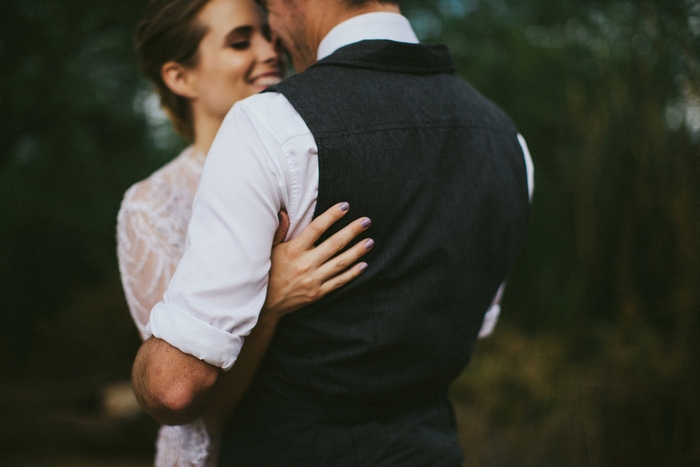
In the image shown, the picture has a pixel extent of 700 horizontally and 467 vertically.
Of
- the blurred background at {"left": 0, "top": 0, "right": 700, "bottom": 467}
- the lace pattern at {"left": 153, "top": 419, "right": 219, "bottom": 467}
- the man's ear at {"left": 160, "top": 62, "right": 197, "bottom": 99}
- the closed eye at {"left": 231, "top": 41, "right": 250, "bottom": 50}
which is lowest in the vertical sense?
the blurred background at {"left": 0, "top": 0, "right": 700, "bottom": 467}

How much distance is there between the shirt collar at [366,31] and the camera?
1126 millimetres

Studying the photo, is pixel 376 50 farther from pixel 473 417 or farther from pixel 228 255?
pixel 473 417

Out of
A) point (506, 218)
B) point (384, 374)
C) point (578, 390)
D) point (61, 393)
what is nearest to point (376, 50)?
point (506, 218)

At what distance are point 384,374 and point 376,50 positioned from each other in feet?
2.00

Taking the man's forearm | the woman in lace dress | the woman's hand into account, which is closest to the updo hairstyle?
the woman in lace dress

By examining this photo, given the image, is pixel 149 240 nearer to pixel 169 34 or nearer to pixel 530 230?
pixel 169 34

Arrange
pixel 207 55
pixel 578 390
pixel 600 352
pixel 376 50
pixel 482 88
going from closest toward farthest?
1. pixel 376 50
2. pixel 207 55
3. pixel 578 390
4. pixel 600 352
5. pixel 482 88

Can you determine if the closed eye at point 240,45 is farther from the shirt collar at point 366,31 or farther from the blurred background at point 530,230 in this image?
the blurred background at point 530,230

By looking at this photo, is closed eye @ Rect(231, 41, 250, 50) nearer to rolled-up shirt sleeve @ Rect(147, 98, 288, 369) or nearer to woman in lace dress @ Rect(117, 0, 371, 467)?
woman in lace dress @ Rect(117, 0, 371, 467)

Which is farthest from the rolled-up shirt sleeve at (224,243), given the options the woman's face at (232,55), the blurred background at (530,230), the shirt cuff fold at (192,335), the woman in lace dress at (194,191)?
the blurred background at (530,230)

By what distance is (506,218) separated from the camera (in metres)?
1.27

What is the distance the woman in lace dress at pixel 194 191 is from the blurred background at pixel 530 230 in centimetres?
112

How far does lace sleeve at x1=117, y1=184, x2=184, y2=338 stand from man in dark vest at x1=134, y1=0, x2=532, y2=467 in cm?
37

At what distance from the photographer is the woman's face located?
5.31ft
